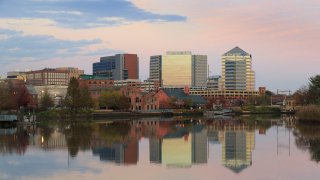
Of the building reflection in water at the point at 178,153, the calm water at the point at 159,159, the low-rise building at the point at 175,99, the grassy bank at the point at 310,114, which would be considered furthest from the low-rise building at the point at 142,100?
the calm water at the point at 159,159

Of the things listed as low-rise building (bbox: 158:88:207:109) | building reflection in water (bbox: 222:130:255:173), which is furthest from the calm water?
low-rise building (bbox: 158:88:207:109)

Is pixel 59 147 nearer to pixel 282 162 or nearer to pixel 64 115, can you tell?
pixel 282 162

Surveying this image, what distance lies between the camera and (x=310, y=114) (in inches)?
2945

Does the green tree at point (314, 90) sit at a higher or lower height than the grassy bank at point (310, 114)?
higher

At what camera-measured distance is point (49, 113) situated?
310 ft

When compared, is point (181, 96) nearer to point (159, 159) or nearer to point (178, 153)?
point (178, 153)

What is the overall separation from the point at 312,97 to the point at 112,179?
69.6 meters

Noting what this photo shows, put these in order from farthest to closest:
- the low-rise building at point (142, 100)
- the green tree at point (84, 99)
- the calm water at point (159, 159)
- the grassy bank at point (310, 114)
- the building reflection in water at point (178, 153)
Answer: the low-rise building at point (142, 100) < the green tree at point (84, 99) < the grassy bank at point (310, 114) < the building reflection in water at point (178, 153) < the calm water at point (159, 159)

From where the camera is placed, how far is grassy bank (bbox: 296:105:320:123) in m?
72.7

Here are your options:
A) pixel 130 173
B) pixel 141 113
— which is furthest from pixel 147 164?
pixel 141 113

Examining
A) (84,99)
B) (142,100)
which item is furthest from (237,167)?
(142,100)

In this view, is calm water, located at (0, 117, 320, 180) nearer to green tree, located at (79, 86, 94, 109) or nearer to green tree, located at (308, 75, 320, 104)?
green tree, located at (308, 75, 320, 104)

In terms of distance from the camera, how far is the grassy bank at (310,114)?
239 feet

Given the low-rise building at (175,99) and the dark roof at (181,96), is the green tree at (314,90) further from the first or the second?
the dark roof at (181,96)
